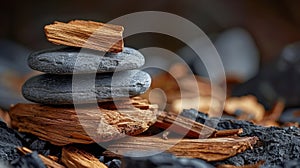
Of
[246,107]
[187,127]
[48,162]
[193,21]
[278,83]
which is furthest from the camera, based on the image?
[193,21]

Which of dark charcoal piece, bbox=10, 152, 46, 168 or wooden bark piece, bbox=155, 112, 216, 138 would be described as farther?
wooden bark piece, bbox=155, 112, 216, 138

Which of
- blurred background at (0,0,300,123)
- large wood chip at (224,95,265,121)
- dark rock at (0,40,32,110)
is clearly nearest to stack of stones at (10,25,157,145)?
large wood chip at (224,95,265,121)

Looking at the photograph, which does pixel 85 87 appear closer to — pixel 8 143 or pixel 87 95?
pixel 87 95

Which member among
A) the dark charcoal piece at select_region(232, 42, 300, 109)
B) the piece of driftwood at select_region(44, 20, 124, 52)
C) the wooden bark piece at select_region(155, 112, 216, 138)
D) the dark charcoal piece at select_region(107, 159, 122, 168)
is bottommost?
the dark charcoal piece at select_region(107, 159, 122, 168)

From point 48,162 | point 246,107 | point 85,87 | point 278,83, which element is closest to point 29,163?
point 48,162

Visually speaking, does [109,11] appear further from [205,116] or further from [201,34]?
[205,116]

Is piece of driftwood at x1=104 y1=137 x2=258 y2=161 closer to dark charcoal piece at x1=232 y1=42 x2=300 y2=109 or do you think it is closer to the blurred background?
dark charcoal piece at x1=232 y1=42 x2=300 y2=109

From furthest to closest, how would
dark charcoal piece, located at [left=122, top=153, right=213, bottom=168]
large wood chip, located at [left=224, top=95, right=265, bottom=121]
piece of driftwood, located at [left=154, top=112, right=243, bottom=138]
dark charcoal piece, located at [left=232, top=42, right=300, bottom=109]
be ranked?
Answer: 1. dark charcoal piece, located at [left=232, top=42, right=300, bottom=109]
2. large wood chip, located at [left=224, top=95, right=265, bottom=121]
3. piece of driftwood, located at [left=154, top=112, right=243, bottom=138]
4. dark charcoal piece, located at [left=122, top=153, right=213, bottom=168]
